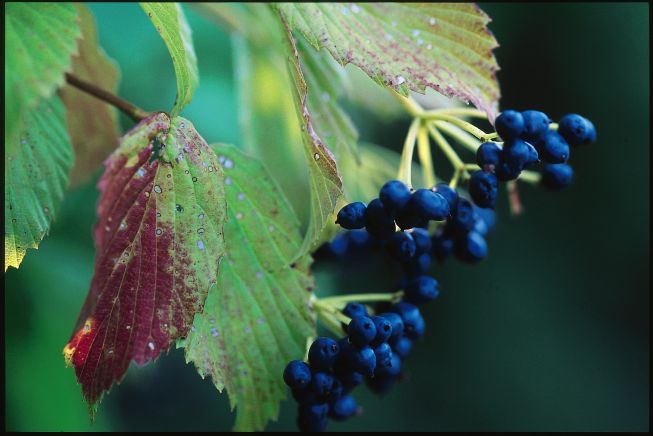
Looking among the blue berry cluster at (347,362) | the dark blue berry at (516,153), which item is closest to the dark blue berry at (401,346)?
the blue berry cluster at (347,362)

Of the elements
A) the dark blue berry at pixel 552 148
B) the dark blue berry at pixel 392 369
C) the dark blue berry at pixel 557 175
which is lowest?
the dark blue berry at pixel 392 369

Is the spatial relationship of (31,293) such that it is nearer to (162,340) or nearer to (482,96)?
(162,340)

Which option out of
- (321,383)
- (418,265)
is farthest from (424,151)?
(321,383)

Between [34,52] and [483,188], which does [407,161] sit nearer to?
[483,188]

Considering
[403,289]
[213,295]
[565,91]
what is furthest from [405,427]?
[213,295]

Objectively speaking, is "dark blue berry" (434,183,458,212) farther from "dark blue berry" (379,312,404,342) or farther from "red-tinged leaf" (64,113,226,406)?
"red-tinged leaf" (64,113,226,406)

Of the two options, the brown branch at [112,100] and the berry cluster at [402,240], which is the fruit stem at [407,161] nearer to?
the berry cluster at [402,240]

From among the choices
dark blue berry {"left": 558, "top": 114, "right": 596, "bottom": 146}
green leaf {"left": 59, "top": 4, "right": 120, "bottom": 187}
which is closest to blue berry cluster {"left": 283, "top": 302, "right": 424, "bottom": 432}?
dark blue berry {"left": 558, "top": 114, "right": 596, "bottom": 146}
